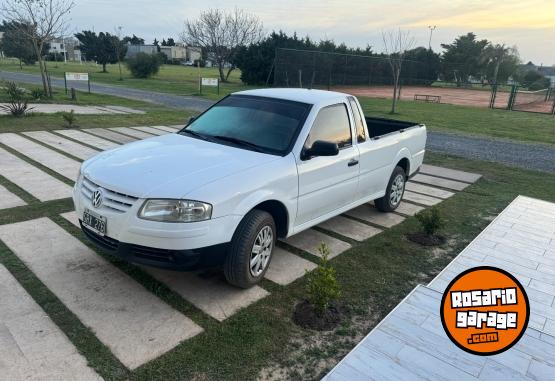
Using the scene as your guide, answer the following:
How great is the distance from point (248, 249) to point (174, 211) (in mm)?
716

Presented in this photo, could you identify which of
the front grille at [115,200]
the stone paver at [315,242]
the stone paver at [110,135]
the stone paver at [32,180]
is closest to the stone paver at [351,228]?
the stone paver at [315,242]

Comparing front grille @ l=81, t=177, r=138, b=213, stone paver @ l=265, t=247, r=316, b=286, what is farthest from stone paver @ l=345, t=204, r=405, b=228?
front grille @ l=81, t=177, r=138, b=213

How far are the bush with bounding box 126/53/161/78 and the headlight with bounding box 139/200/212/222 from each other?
36.0m

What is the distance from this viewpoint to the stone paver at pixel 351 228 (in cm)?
515

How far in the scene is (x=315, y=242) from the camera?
4.84 m

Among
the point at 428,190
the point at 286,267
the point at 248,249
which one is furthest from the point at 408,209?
the point at 248,249

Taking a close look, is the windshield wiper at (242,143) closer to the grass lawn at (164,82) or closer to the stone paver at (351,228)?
the stone paver at (351,228)

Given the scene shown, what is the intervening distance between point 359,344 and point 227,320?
3.36 feet

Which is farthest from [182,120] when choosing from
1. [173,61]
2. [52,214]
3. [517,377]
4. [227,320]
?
[173,61]

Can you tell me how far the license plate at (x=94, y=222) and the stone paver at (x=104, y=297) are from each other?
535 mm

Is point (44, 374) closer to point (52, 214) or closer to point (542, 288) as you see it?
point (52, 214)

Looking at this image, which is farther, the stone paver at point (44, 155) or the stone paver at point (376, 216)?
Answer: the stone paver at point (44, 155)

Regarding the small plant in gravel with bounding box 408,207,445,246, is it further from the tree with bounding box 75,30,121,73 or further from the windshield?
the tree with bounding box 75,30,121,73

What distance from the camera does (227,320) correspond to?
127 inches
